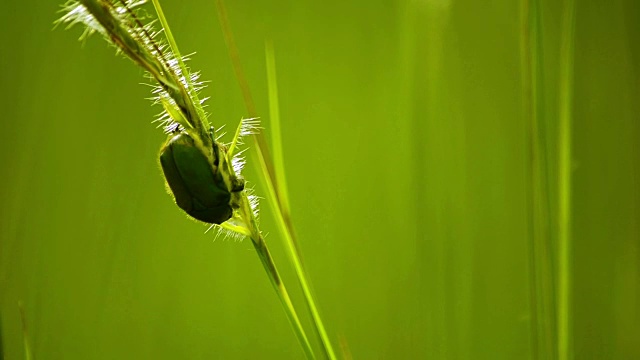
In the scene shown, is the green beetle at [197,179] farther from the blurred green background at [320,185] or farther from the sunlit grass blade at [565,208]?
the blurred green background at [320,185]

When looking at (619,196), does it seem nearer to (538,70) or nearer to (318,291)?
(318,291)

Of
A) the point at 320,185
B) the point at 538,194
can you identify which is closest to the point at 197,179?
the point at 538,194

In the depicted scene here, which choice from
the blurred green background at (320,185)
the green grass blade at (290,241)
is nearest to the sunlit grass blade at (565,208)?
the green grass blade at (290,241)

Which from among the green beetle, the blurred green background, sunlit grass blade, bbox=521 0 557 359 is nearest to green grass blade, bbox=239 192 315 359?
the green beetle

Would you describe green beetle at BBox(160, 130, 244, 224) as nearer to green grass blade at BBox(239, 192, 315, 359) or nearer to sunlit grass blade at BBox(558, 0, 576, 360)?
green grass blade at BBox(239, 192, 315, 359)

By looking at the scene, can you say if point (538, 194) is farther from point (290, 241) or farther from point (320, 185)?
point (320, 185)
